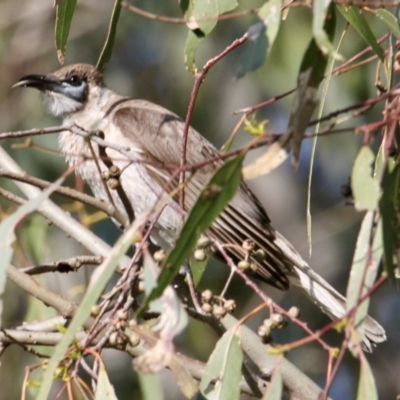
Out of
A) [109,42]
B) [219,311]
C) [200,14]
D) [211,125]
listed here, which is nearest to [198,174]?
[109,42]

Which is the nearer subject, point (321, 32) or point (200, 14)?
point (321, 32)

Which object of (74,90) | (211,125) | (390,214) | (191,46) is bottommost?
(390,214)

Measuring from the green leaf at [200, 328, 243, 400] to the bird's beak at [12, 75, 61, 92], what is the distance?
2210mm

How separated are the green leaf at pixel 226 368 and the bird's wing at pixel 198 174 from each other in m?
1.25

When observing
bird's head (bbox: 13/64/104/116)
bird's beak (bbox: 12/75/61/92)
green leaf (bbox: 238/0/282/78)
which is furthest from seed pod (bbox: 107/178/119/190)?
bird's head (bbox: 13/64/104/116)

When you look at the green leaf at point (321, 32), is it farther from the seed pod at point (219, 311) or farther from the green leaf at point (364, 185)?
the seed pod at point (219, 311)

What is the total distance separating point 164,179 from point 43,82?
1035 millimetres

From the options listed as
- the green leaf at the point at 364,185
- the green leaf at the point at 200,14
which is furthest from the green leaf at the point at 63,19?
the green leaf at the point at 364,185

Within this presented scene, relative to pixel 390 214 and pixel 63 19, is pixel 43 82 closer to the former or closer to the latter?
pixel 63 19

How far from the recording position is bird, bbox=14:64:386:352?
3.34 meters

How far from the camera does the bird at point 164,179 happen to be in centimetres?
334

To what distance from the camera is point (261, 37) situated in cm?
183

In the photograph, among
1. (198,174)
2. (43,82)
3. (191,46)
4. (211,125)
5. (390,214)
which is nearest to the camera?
(390,214)

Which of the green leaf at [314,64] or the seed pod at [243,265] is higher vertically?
the green leaf at [314,64]
